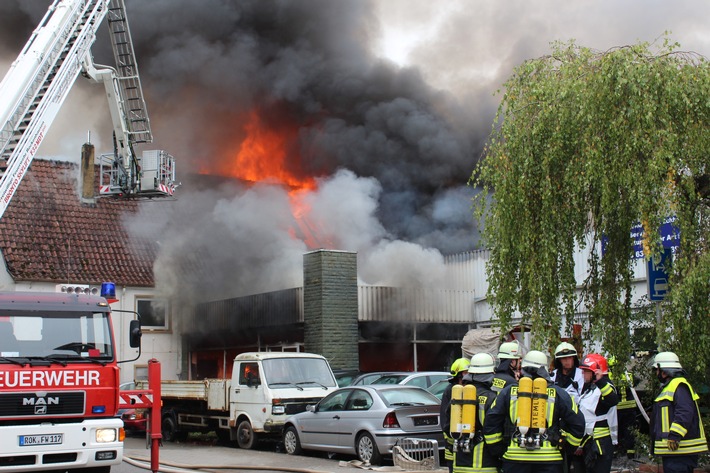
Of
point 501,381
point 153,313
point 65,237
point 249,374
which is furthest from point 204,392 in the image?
point 501,381

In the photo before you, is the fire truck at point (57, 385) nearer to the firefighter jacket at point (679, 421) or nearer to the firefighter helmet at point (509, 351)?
the firefighter helmet at point (509, 351)

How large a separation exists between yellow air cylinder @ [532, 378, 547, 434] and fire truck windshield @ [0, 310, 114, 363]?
513 centimetres

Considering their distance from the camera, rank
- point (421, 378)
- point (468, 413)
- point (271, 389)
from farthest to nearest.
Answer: point (421, 378) < point (271, 389) < point (468, 413)

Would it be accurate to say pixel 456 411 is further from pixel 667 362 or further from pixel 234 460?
pixel 234 460

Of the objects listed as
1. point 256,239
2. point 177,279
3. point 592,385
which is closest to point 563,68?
point 592,385

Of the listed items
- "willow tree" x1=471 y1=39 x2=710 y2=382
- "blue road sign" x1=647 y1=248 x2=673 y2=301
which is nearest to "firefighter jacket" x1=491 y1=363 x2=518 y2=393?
"willow tree" x1=471 y1=39 x2=710 y2=382

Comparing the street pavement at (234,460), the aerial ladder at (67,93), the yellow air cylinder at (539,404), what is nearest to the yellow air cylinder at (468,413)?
the yellow air cylinder at (539,404)

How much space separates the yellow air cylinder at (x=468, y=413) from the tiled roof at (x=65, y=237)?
1920 centimetres

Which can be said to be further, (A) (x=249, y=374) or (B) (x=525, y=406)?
(A) (x=249, y=374)

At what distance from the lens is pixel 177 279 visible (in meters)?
26.3

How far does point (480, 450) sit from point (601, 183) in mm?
4202

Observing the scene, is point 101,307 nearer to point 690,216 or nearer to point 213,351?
point 690,216

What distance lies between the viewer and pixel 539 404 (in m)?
7.09

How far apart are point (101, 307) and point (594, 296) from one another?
6.26 metres
